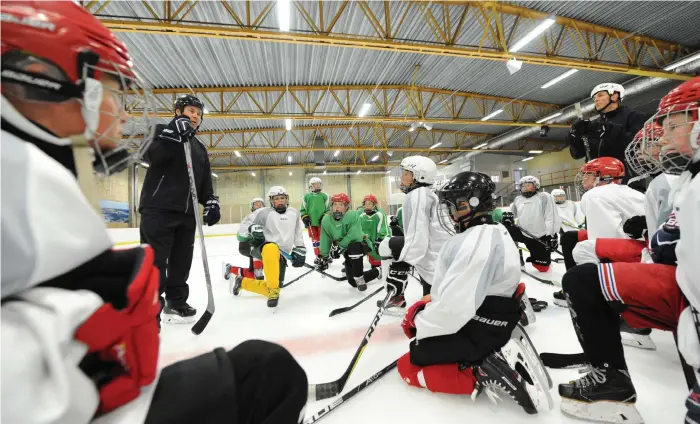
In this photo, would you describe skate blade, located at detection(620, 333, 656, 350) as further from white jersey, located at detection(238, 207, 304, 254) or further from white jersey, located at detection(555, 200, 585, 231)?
white jersey, located at detection(555, 200, 585, 231)

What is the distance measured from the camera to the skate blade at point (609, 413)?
125 cm

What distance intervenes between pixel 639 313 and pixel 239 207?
60.0ft

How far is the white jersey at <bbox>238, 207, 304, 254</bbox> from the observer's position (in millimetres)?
4008

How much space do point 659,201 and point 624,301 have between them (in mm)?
A: 682

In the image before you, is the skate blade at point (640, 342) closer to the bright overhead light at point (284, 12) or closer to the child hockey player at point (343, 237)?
the child hockey player at point (343, 237)

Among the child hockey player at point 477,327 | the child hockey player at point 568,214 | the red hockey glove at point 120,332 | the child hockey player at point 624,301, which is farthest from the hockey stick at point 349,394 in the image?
the child hockey player at point 568,214

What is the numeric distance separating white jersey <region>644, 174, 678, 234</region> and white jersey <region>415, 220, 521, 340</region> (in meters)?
0.72

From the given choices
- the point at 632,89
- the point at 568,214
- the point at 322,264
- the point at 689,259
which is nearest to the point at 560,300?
the point at 689,259

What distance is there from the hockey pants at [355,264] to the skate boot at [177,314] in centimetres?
182

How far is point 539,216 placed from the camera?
4852 mm

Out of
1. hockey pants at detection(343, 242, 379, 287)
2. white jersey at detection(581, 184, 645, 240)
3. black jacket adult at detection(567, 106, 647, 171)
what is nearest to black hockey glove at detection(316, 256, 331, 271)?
hockey pants at detection(343, 242, 379, 287)

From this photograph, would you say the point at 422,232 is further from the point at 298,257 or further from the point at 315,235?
the point at 315,235

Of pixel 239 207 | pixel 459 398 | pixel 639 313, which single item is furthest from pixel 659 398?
pixel 239 207

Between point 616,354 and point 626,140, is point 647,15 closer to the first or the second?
point 626,140
